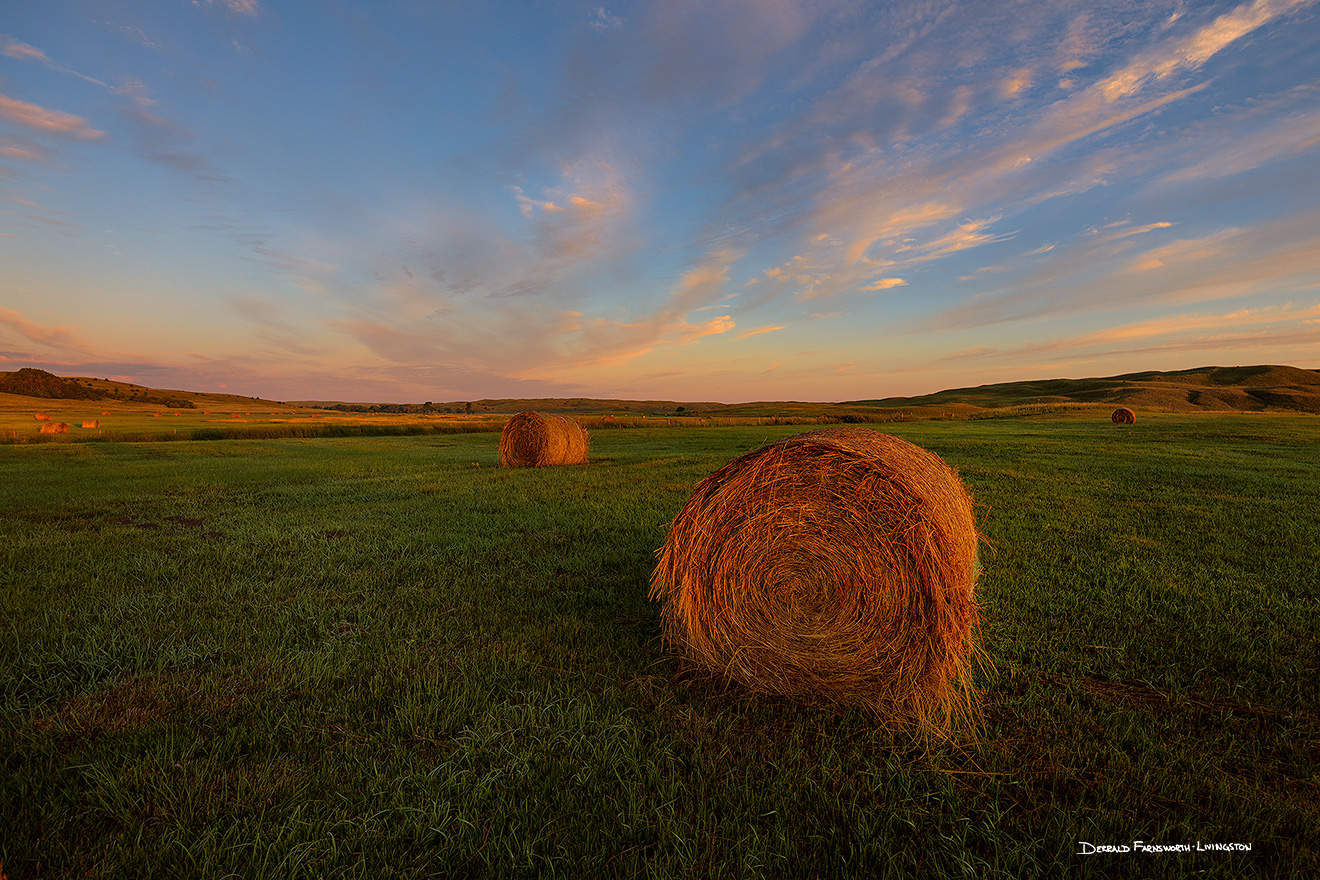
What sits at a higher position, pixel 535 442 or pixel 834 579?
pixel 535 442

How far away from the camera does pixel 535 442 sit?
20.8 metres

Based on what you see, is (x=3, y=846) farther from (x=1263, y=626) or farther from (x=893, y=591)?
(x=1263, y=626)

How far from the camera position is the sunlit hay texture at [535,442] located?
2069cm

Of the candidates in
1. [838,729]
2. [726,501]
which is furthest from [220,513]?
[838,729]

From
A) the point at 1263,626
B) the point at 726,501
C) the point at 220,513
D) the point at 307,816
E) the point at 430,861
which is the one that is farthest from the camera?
the point at 220,513

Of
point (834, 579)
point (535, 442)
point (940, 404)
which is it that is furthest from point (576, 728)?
point (940, 404)

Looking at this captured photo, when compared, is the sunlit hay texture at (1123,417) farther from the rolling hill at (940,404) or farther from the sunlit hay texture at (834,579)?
the sunlit hay texture at (834,579)

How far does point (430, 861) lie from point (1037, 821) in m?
3.14

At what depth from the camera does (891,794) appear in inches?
125

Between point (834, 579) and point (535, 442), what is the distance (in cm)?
1740

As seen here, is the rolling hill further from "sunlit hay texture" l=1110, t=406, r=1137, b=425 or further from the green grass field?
the green grass field

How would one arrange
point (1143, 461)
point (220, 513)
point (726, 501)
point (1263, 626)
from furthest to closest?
point (1143, 461)
point (220, 513)
point (1263, 626)
point (726, 501)

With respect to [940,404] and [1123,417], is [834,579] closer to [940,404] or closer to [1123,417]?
[1123,417]

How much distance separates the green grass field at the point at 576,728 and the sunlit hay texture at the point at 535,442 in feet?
40.6
